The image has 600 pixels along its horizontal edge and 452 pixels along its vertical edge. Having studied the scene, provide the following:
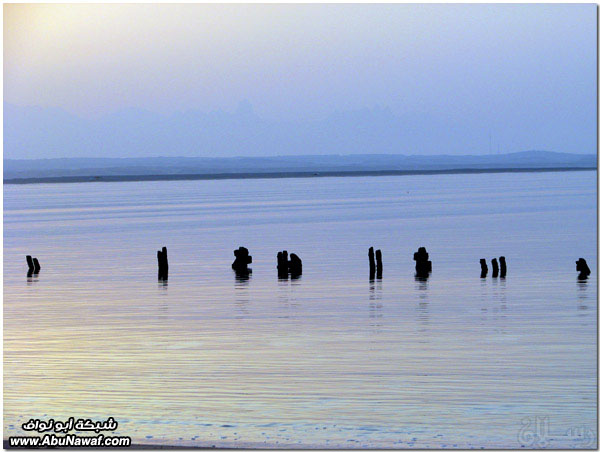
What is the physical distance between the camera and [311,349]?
63.3 feet

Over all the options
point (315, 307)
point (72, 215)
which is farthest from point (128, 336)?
point (72, 215)

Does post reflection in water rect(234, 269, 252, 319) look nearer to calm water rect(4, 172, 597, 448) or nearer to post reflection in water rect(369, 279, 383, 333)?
calm water rect(4, 172, 597, 448)

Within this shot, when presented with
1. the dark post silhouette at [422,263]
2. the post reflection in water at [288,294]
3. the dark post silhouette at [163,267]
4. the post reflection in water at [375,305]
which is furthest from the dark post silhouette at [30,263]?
the dark post silhouette at [422,263]

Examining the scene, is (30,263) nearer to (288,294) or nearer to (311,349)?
(288,294)

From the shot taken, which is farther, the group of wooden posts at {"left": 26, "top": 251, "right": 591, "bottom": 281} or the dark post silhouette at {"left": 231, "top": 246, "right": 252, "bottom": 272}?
the dark post silhouette at {"left": 231, "top": 246, "right": 252, "bottom": 272}

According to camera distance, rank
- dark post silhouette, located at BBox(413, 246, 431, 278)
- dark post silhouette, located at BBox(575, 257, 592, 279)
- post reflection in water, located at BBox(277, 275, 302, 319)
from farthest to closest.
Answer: dark post silhouette, located at BBox(413, 246, 431, 278) < dark post silhouette, located at BBox(575, 257, 592, 279) < post reflection in water, located at BBox(277, 275, 302, 319)

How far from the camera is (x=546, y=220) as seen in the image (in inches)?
2466

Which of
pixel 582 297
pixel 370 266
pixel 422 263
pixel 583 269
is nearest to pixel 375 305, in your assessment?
pixel 582 297

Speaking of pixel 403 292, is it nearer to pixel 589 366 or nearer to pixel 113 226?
pixel 589 366

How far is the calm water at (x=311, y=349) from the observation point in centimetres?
1368

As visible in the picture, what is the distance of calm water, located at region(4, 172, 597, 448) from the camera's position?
13.7m

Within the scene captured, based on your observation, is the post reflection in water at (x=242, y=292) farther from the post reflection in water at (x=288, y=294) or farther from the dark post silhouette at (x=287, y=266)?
the dark post silhouette at (x=287, y=266)

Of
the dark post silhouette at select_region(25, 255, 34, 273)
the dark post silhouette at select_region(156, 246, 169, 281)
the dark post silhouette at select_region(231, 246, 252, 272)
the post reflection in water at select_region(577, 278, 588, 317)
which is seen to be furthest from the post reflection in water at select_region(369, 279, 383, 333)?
the dark post silhouette at select_region(25, 255, 34, 273)

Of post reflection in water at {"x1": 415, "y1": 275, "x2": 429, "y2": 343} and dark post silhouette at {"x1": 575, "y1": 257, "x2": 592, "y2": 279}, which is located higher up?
dark post silhouette at {"x1": 575, "y1": 257, "x2": 592, "y2": 279}
